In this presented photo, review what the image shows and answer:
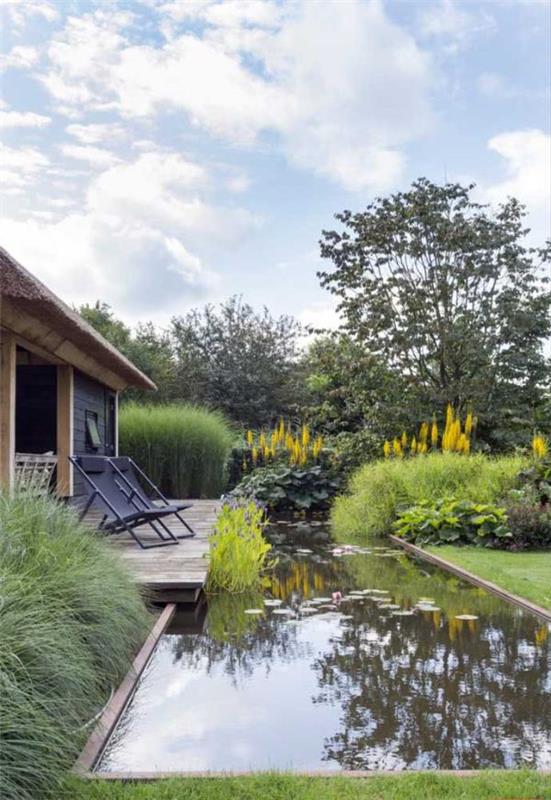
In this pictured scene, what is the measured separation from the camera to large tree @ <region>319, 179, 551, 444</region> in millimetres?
13375

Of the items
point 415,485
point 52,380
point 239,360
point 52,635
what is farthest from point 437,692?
point 239,360

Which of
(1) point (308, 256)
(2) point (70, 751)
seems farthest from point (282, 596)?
(1) point (308, 256)

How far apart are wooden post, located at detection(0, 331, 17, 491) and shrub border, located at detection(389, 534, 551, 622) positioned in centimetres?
413

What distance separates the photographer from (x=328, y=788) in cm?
216

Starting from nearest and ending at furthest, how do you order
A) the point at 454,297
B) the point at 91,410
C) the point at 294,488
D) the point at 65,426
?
the point at 65,426 < the point at 91,410 < the point at 294,488 < the point at 454,297

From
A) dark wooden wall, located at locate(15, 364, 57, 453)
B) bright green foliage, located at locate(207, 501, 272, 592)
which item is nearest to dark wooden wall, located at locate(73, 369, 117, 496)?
dark wooden wall, located at locate(15, 364, 57, 453)

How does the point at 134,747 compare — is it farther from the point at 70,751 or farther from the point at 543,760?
the point at 543,760

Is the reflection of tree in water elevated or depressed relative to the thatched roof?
depressed

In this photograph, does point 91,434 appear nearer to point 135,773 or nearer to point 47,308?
point 47,308

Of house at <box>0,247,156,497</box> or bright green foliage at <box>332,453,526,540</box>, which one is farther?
bright green foliage at <box>332,453,526,540</box>

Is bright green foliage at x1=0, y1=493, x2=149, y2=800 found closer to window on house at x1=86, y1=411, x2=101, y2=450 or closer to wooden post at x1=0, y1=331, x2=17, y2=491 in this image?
wooden post at x1=0, y1=331, x2=17, y2=491

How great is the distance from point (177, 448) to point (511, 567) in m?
7.82

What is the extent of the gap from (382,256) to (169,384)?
30.6ft

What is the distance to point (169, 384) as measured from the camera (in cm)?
2127
